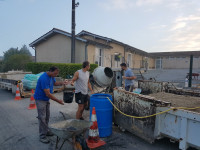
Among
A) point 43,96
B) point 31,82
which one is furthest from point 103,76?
point 31,82

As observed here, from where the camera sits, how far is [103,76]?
5.95 meters

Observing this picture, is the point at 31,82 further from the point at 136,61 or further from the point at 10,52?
the point at 10,52

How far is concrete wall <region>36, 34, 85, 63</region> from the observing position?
1540cm

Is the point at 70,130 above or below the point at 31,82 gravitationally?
below

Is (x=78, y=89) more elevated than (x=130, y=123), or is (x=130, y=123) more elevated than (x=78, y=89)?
(x=78, y=89)

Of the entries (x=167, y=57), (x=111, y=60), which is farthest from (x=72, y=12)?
(x=167, y=57)

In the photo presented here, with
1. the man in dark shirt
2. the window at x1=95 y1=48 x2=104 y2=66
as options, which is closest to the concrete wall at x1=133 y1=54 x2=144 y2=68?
the window at x1=95 y1=48 x2=104 y2=66

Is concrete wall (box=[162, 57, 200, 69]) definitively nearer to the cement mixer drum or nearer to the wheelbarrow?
the cement mixer drum

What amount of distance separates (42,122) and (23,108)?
3.15m

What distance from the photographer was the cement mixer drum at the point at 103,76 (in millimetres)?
5961

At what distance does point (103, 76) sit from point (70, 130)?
333 cm

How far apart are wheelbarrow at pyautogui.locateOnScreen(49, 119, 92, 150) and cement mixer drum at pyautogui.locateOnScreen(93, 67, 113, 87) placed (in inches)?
108

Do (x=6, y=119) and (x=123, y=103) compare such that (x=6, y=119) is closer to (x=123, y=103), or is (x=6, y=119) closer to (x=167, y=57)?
(x=123, y=103)

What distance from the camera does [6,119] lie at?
16.8 ft
